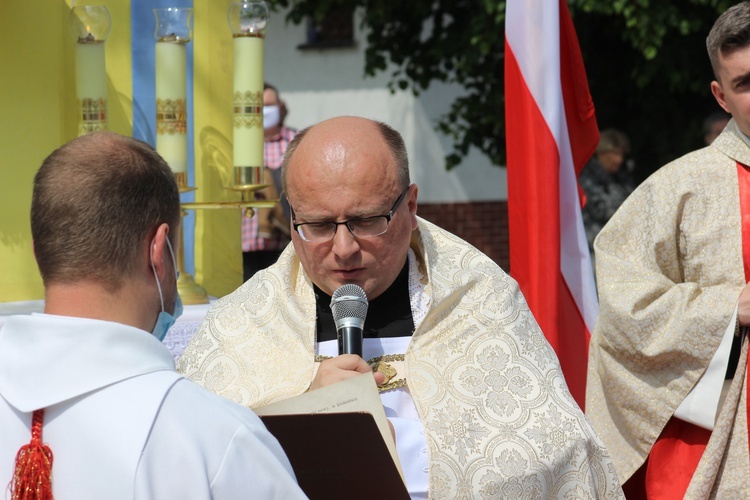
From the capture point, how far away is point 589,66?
1092cm

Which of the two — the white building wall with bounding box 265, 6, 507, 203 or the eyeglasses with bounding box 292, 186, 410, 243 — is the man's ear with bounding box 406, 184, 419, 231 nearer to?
the eyeglasses with bounding box 292, 186, 410, 243

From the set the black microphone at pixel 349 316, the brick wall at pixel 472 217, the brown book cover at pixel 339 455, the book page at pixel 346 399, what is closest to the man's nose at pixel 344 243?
the black microphone at pixel 349 316

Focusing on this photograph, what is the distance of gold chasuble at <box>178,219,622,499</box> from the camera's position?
9.19 feet

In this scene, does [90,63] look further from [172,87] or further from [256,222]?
[256,222]

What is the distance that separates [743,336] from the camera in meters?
3.58

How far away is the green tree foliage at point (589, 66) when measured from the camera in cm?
1005

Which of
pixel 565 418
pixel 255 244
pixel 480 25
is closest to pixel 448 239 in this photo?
pixel 565 418

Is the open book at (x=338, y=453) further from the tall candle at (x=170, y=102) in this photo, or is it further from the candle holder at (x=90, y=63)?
the candle holder at (x=90, y=63)

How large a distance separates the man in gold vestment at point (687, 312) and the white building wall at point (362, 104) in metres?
11.9

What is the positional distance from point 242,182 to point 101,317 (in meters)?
2.02

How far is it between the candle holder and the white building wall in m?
11.8

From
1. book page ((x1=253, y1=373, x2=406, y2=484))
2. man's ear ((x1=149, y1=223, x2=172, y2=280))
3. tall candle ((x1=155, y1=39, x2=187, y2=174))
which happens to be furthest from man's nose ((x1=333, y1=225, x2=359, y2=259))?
tall candle ((x1=155, y1=39, x2=187, y2=174))

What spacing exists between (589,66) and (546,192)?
663 cm

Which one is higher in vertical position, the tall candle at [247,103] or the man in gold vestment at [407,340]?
the tall candle at [247,103]
